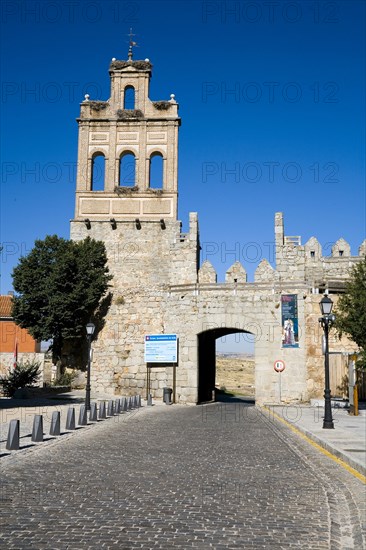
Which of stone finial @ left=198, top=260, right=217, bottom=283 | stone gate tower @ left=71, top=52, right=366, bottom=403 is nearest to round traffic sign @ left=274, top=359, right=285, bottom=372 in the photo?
stone gate tower @ left=71, top=52, right=366, bottom=403

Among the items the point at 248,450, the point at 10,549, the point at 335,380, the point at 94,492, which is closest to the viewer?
the point at 10,549

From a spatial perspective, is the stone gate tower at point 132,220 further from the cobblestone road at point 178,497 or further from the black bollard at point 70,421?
the cobblestone road at point 178,497

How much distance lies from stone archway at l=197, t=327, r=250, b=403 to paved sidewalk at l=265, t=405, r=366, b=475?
787 cm

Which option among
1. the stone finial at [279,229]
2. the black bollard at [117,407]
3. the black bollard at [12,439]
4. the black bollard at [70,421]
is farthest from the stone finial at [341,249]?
the black bollard at [12,439]

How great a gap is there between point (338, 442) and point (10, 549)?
884cm

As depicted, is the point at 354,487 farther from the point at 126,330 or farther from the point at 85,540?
the point at 126,330

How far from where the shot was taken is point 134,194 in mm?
33844

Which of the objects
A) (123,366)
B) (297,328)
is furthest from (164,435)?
(123,366)

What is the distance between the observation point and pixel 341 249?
29.5m

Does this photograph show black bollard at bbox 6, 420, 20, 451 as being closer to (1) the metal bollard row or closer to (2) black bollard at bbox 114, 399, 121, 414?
(1) the metal bollard row

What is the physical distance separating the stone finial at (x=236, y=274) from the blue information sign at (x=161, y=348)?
4081 millimetres

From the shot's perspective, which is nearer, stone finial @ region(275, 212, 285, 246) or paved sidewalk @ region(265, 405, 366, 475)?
paved sidewalk @ region(265, 405, 366, 475)

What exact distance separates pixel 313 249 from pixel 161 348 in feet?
31.1

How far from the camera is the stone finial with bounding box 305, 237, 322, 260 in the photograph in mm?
29481
